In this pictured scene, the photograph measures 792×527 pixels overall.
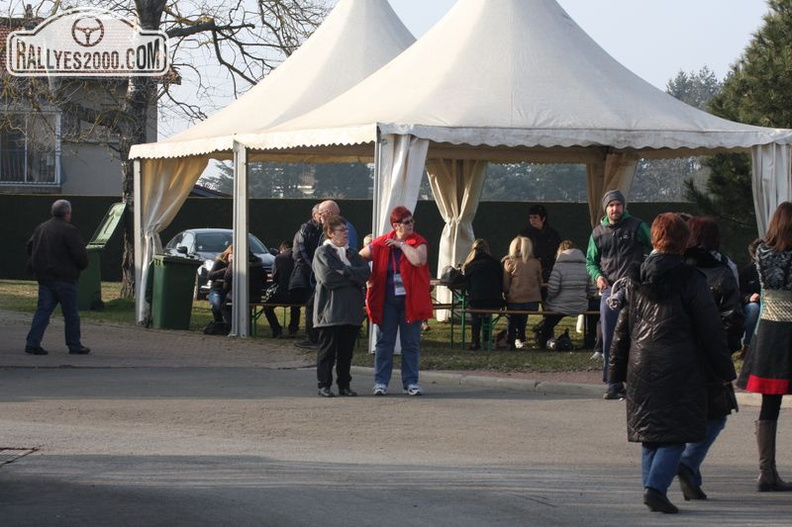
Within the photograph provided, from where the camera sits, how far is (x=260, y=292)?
63.5ft

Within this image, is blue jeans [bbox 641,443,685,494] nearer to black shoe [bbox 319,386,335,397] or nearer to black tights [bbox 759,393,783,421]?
black tights [bbox 759,393,783,421]

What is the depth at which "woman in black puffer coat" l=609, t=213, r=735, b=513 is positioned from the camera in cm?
749

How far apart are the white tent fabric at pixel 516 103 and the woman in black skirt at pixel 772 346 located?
7984 millimetres

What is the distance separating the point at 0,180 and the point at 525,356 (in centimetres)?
3503

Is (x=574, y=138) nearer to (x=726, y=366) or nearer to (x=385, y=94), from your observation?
(x=385, y=94)

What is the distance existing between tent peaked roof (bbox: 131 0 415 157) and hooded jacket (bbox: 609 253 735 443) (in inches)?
541

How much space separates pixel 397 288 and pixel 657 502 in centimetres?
558

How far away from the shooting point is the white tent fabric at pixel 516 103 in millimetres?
16609

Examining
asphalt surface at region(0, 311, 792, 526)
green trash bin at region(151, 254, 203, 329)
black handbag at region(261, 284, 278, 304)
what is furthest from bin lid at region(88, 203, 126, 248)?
asphalt surface at region(0, 311, 792, 526)

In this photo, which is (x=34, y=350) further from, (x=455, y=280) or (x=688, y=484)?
(x=688, y=484)

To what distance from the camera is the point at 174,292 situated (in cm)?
2014

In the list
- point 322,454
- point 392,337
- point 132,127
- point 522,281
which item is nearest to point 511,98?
point 522,281

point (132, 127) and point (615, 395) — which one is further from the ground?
point (132, 127)

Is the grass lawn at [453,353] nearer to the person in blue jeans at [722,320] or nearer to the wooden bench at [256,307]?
the wooden bench at [256,307]
